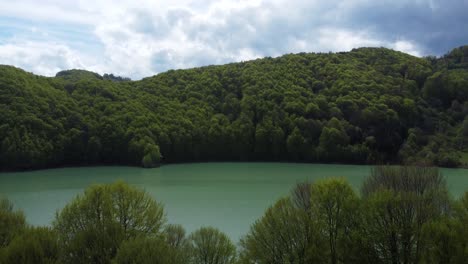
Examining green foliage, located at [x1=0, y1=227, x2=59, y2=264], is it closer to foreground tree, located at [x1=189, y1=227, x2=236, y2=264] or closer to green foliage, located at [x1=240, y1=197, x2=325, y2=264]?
foreground tree, located at [x1=189, y1=227, x2=236, y2=264]

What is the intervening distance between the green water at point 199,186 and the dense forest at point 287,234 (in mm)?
7494

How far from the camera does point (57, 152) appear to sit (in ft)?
186

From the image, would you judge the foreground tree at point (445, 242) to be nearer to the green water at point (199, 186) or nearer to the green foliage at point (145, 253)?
the green foliage at point (145, 253)

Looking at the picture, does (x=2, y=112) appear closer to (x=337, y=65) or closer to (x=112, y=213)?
(x=112, y=213)

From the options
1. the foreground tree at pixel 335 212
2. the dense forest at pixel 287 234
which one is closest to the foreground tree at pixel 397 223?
the dense forest at pixel 287 234

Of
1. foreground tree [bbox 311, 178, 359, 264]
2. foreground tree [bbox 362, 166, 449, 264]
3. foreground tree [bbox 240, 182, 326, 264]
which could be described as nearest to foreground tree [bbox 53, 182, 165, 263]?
foreground tree [bbox 240, 182, 326, 264]

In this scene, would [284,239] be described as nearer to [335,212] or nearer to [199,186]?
Answer: [335,212]

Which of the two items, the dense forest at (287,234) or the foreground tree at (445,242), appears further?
the dense forest at (287,234)

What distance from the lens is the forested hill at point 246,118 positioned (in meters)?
57.9

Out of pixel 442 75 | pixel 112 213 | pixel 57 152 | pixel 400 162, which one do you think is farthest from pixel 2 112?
pixel 442 75

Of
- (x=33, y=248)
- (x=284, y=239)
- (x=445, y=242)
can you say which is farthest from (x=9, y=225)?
(x=445, y=242)

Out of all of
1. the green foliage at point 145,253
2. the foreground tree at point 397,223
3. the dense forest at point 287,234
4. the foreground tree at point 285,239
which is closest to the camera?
the green foliage at point 145,253

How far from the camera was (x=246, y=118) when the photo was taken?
66938 millimetres

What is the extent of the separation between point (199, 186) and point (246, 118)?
26145 mm
